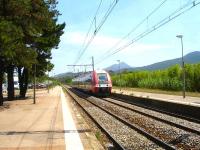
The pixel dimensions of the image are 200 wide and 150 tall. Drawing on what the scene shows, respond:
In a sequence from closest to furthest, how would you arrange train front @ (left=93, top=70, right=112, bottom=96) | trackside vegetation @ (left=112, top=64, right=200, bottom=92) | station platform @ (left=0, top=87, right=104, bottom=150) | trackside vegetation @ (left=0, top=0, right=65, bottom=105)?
station platform @ (left=0, top=87, right=104, bottom=150) < trackside vegetation @ (left=0, top=0, right=65, bottom=105) < train front @ (left=93, top=70, right=112, bottom=96) < trackside vegetation @ (left=112, top=64, right=200, bottom=92)

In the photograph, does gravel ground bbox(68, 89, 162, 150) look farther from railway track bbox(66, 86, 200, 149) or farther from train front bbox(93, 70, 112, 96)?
train front bbox(93, 70, 112, 96)

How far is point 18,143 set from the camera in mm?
14586

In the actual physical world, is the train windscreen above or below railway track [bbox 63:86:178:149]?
above

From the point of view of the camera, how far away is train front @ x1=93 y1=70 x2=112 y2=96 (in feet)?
177

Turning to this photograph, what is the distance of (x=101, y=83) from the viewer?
177 feet

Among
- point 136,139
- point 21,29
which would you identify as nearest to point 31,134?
point 136,139

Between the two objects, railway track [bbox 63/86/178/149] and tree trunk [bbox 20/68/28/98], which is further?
tree trunk [bbox 20/68/28/98]

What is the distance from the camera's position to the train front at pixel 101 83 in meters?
54.0

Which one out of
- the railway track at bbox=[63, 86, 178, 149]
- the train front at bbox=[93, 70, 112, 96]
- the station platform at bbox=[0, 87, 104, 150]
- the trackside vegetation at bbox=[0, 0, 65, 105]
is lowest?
the railway track at bbox=[63, 86, 178, 149]

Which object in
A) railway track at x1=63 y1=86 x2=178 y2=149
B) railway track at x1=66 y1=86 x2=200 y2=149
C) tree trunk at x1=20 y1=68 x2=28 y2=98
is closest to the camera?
railway track at x1=63 y1=86 x2=178 y2=149

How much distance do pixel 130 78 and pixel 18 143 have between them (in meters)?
92.2

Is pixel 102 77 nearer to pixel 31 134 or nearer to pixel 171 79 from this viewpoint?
pixel 171 79

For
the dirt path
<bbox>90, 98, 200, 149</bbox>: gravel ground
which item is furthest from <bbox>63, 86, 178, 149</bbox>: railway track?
the dirt path

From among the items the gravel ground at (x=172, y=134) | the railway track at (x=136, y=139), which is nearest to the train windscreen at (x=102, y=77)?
the gravel ground at (x=172, y=134)
